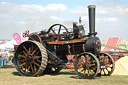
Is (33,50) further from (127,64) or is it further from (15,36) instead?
(15,36)

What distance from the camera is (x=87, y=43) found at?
9391 millimetres

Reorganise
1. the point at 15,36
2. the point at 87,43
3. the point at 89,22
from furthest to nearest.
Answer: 1. the point at 15,36
2. the point at 89,22
3. the point at 87,43

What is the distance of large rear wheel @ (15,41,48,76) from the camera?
9.70 metres

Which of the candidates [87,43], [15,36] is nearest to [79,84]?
[87,43]

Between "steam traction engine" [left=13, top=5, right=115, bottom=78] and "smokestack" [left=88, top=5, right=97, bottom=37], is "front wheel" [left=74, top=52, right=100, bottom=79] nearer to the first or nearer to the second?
"steam traction engine" [left=13, top=5, right=115, bottom=78]

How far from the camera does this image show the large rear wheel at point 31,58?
970 cm

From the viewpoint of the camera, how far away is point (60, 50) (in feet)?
33.7

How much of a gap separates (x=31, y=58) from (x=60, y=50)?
1601 mm

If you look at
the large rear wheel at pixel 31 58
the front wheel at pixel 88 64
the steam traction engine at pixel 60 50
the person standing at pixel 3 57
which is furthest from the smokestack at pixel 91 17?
the person standing at pixel 3 57

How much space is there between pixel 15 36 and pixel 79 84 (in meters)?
26.8

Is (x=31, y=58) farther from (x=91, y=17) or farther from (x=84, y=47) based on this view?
(x=91, y=17)

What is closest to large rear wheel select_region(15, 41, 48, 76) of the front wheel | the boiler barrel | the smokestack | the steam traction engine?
the steam traction engine

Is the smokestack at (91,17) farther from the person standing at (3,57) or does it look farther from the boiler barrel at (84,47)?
the person standing at (3,57)

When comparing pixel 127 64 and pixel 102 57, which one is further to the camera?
pixel 127 64
